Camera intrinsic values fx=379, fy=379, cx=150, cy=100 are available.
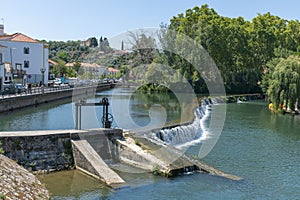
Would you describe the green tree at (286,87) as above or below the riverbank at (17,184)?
above

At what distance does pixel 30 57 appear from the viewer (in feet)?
189

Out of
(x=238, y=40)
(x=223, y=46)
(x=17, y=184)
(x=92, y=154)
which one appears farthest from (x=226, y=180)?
(x=238, y=40)

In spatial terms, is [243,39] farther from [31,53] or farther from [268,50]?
[31,53]

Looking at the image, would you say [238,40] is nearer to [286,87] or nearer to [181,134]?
[286,87]

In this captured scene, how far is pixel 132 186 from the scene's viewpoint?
42.3 feet

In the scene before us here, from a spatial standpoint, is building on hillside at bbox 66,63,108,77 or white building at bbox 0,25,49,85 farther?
building on hillside at bbox 66,63,108,77

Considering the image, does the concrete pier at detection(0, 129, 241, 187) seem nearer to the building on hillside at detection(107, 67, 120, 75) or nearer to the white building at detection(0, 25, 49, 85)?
the white building at detection(0, 25, 49, 85)

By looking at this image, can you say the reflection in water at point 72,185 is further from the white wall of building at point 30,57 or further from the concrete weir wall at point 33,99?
the white wall of building at point 30,57

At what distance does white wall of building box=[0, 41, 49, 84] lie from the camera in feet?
184

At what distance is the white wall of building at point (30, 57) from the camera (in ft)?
184

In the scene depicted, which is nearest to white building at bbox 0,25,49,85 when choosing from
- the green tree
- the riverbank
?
the green tree

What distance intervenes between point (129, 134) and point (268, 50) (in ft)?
163

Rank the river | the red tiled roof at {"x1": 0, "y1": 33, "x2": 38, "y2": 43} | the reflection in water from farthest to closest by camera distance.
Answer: the red tiled roof at {"x1": 0, "y1": 33, "x2": 38, "y2": 43} < the river < the reflection in water

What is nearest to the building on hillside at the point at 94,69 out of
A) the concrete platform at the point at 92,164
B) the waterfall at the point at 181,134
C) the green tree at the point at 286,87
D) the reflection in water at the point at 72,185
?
the green tree at the point at 286,87
